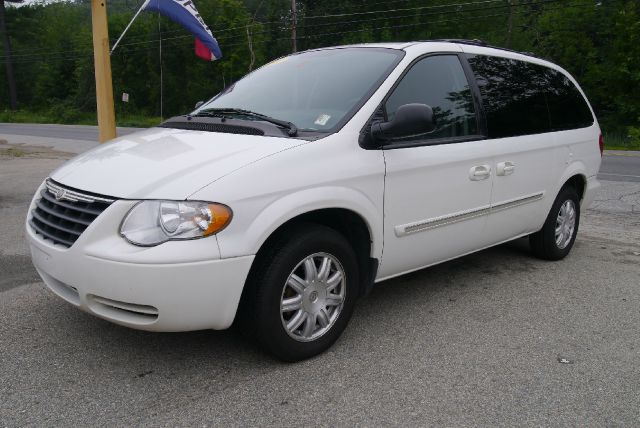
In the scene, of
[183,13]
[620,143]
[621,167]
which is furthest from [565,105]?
[620,143]

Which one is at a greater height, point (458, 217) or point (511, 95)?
point (511, 95)

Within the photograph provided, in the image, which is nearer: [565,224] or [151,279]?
[151,279]

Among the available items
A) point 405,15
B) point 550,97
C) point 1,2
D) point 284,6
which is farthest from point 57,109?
point 550,97

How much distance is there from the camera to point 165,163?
120 inches

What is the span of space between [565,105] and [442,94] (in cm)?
182

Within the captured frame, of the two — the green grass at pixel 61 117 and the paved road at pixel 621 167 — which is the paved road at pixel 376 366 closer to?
the paved road at pixel 621 167

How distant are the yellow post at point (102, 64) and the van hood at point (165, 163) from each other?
17.3 ft

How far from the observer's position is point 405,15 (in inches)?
1839

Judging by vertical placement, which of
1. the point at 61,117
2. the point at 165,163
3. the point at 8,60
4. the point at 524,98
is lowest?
the point at 61,117

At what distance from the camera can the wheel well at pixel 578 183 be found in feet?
17.8

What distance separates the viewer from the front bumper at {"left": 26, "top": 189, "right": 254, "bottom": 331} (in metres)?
2.70

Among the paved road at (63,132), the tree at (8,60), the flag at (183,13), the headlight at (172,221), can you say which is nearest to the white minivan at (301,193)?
the headlight at (172,221)

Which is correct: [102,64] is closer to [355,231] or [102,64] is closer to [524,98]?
[524,98]

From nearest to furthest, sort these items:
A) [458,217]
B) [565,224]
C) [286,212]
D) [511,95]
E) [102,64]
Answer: [286,212] < [458,217] < [511,95] < [565,224] < [102,64]
